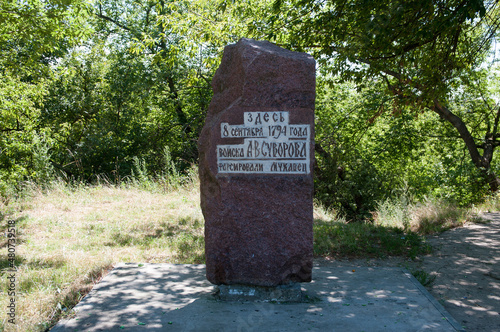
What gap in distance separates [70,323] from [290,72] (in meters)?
3.06

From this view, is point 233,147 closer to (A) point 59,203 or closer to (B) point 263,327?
(B) point 263,327

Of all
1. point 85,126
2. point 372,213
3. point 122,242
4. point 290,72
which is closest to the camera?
point 290,72

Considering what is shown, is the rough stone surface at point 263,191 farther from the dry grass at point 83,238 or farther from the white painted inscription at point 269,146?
the dry grass at point 83,238

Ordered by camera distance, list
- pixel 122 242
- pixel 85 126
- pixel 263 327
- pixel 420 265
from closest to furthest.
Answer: pixel 263 327 → pixel 420 265 → pixel 122 242 → pixel 85 126

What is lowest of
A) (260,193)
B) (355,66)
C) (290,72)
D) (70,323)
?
(70,323)

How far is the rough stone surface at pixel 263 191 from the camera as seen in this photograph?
3852 millimetres

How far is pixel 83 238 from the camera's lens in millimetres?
6195

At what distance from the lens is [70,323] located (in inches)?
135

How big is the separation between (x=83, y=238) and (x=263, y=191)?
12.2 feet

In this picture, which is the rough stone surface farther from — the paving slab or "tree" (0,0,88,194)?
"tree" (0,0,88,194)

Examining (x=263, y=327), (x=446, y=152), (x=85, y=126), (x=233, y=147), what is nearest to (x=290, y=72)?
(x=233, y=147)

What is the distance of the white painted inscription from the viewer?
3869mm

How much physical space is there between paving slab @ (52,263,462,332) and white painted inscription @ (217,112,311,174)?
4.39 ft

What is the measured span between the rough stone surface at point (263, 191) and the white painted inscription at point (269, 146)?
14 millimetres
